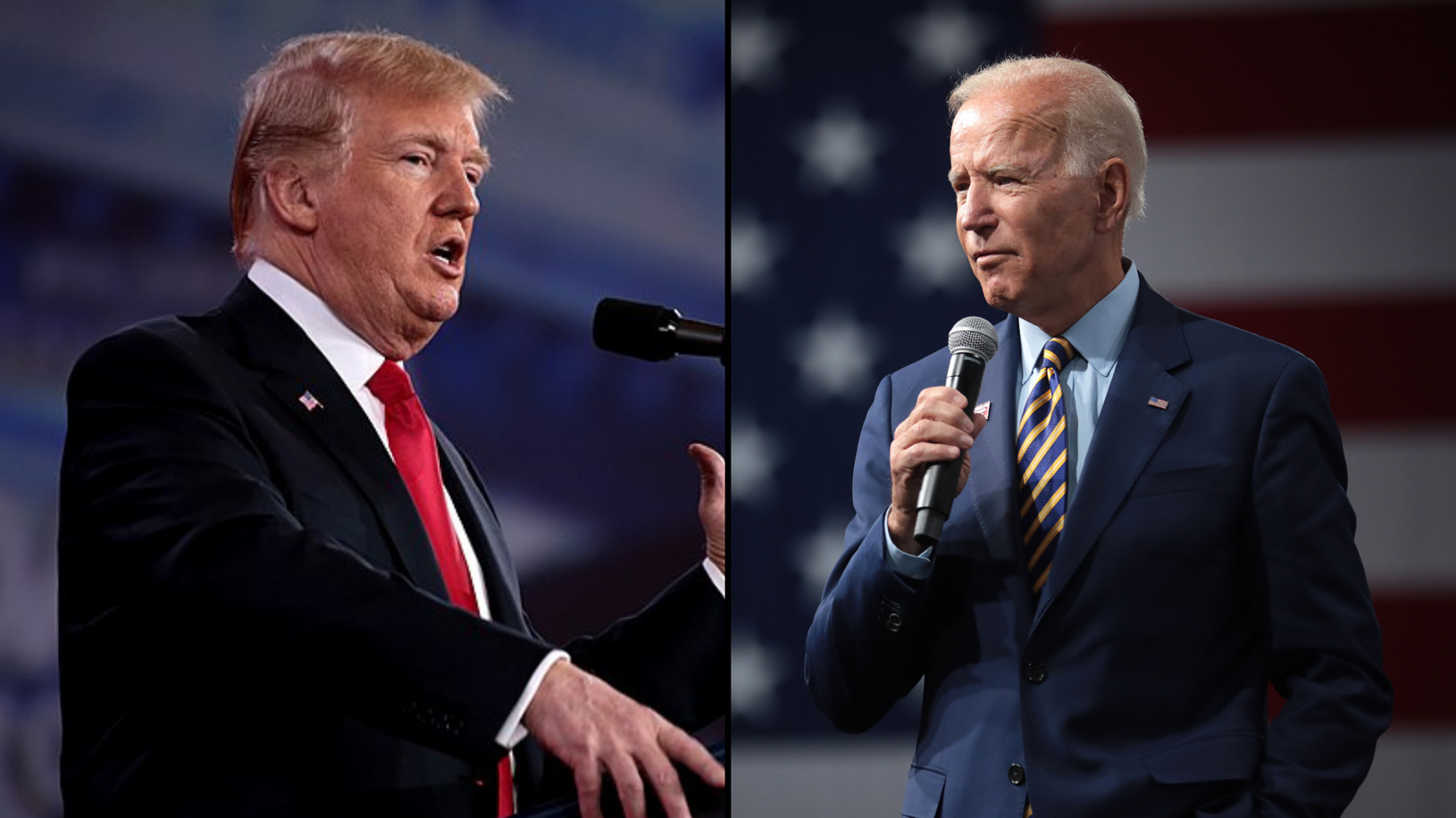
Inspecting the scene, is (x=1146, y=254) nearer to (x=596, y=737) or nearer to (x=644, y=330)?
(x=644, y=330)

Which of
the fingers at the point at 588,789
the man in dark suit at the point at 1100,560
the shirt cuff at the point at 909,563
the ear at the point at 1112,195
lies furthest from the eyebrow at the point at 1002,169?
the fingers at the point at 588,789

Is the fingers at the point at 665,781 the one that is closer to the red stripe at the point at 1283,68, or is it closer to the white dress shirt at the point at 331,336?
the white dress shirt at the point at 331,336

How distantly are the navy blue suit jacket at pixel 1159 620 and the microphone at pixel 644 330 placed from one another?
1.44ft

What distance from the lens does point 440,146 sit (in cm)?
269

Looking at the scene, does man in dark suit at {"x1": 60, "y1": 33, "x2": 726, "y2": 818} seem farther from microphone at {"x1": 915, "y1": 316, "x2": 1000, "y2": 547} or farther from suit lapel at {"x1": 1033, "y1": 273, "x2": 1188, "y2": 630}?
suit lapel at {"x1": 1033, "y1": 273, "x2": 1188, "y2": 630}

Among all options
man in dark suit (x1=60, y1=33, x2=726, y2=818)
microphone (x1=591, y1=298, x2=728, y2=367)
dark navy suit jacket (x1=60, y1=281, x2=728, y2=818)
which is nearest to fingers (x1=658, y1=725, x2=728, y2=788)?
man in dark suit (x1=60, y1=33, x2=726, y2=818)

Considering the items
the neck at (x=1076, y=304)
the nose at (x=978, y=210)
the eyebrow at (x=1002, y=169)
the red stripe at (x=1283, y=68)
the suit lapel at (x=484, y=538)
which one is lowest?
the suit lapel at (x=484, y=538)

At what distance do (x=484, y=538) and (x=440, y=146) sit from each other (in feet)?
2.13

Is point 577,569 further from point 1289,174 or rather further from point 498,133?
point 1289,174

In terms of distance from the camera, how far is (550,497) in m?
2.82

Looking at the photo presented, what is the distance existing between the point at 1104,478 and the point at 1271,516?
25 centimetres

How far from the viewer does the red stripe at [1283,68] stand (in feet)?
9.34

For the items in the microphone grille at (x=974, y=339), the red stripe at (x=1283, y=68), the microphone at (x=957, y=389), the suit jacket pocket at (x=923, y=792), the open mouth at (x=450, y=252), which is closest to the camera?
the microphone at (x=957, y=389)

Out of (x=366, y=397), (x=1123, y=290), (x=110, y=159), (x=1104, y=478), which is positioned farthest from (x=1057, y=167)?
(x=110, y=159)
